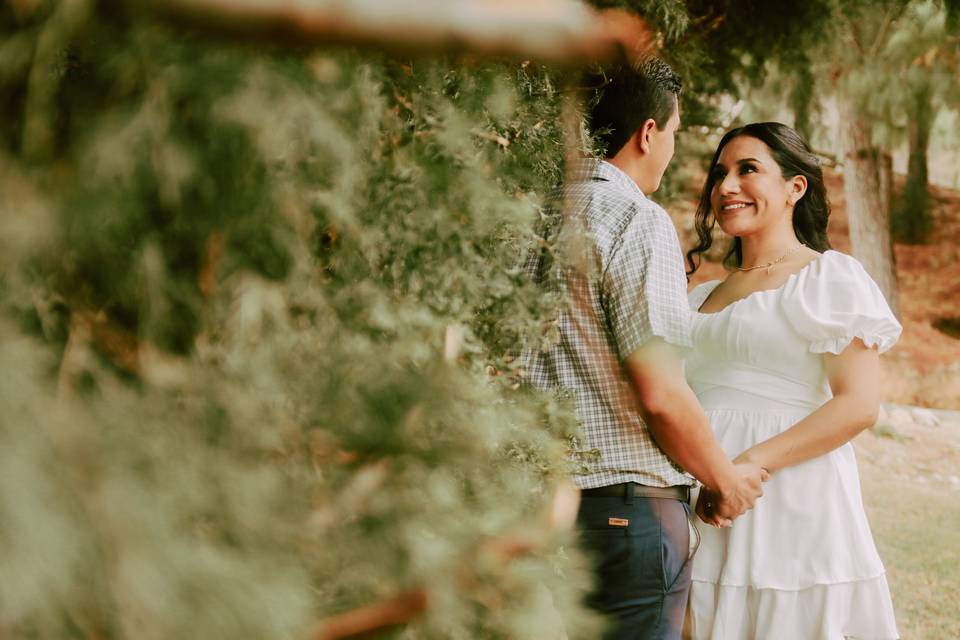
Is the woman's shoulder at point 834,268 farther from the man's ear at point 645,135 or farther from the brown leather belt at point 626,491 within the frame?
the brown leather belt at point 626,491

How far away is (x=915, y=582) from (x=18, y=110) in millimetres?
6167

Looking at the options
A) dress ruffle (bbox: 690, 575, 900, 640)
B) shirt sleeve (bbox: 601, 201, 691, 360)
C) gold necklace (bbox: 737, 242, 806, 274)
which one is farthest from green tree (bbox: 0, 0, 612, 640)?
gold necklace (bbox: 737, 242, 806, 274)

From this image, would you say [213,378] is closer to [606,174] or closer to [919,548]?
[606,174]

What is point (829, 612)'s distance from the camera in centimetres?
235

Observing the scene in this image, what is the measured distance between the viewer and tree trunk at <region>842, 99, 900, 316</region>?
1088 cm

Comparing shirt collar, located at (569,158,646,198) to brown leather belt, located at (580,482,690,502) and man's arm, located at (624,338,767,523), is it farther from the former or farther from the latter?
brown leather belt, located at (580,482,690,502)

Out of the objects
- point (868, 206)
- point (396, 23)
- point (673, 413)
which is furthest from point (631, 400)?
point (868, 206)

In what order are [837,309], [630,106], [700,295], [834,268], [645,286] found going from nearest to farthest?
[645,286] < [630,106] < [837,309] < [834,268] < [700,295]

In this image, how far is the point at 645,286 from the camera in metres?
1.80

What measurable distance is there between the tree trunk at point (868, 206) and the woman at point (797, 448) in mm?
9134

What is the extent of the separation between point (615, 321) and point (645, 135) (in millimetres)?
587

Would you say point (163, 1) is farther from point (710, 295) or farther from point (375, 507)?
point (710, 295)

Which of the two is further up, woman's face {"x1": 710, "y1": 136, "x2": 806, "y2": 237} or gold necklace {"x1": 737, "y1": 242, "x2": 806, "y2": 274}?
woman's face {"x1": 710, "y1": 136, "x2": 806, "y2": 237}

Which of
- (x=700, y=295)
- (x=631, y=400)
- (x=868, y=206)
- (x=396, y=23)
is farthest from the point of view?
(x=868, y=206)
